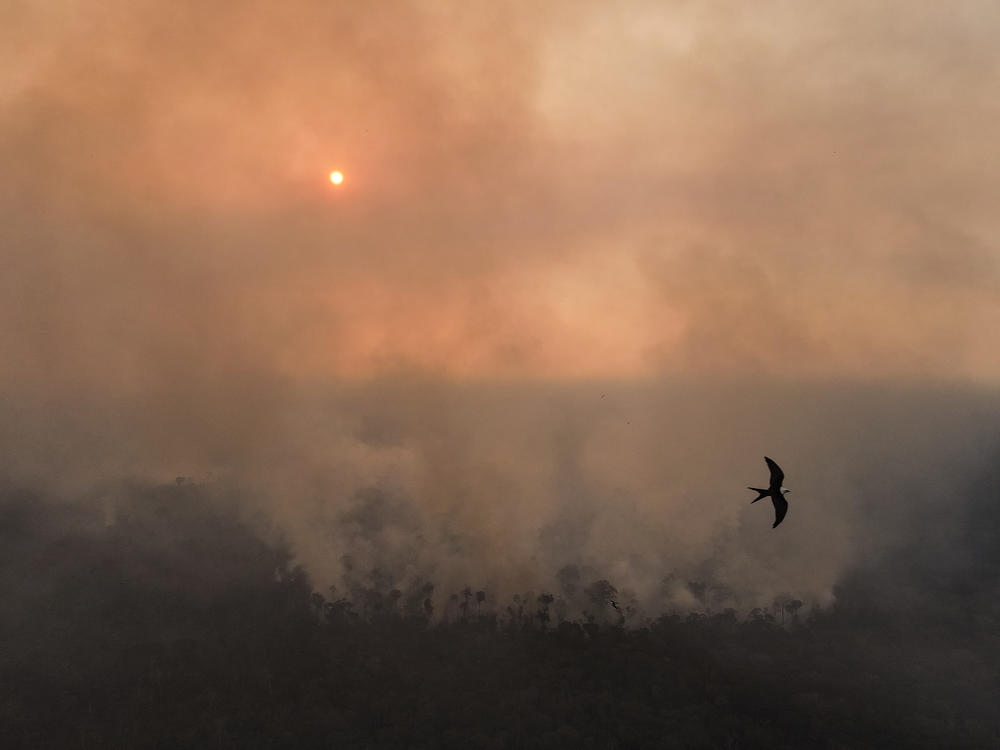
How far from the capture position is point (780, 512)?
98.6 metres
